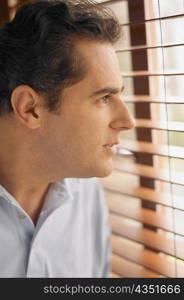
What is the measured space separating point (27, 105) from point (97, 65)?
0.25 m

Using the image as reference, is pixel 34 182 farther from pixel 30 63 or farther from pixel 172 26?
pixel 172 26

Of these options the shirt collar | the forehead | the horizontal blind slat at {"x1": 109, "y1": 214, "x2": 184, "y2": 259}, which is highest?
the forehead

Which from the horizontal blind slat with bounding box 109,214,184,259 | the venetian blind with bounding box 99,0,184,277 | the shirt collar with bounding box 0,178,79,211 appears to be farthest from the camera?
the shirt collar with bounding box 0,178,79,211

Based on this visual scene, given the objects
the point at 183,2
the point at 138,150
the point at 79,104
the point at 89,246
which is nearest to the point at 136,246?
the point at 89,246

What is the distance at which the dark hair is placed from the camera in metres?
1.24

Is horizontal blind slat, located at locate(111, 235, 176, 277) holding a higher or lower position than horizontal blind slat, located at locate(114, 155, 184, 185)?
lower

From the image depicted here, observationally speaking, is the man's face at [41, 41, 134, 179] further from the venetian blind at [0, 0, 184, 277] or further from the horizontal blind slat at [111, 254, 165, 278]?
the horizontal blind slat at [111, 254, 165, 278]

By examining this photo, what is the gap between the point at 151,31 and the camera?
4.17 feet

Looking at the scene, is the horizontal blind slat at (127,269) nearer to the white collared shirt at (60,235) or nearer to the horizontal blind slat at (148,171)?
the white collared shirt at (60,235)

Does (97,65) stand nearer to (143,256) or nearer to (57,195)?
(57,195)

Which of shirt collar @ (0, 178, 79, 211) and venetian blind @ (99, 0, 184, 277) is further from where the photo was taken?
shirt collar @ (0, 178, 79, 211)

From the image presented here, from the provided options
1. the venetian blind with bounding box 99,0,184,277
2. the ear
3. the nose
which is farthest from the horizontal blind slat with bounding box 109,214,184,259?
the ear

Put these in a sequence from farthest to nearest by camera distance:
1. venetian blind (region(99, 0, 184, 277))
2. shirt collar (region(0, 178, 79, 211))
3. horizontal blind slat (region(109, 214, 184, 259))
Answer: shirt collar (region(0, 178, 79, 211))
horizontal blind slat (region(109, 214, 184, 259))
venetian blind (region(99, 0, 184, 277))

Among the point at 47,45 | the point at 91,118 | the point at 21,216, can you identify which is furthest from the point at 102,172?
the point at 47,45
